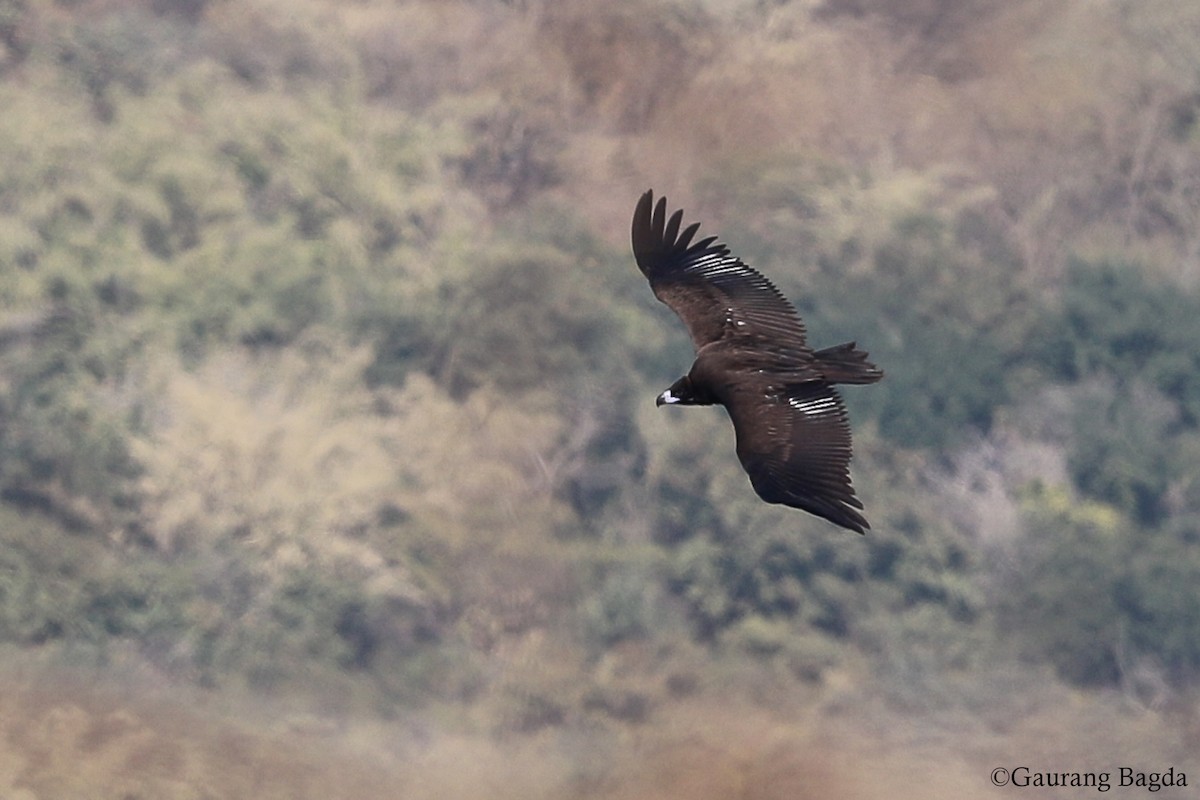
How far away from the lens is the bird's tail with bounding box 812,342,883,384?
1291 centimetres

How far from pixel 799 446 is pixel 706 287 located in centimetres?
211

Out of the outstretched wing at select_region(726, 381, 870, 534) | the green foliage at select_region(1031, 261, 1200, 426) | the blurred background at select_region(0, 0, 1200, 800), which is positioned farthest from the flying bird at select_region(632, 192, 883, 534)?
the green foliage at select_region(1031, 261, 1200, 426)

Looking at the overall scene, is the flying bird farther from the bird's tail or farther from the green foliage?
the green foliage

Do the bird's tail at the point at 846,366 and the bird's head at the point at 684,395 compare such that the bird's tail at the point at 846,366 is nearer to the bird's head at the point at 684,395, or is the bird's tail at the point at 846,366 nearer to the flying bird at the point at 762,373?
the flying bird at the point at 762,373

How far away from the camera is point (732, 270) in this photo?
14.5m

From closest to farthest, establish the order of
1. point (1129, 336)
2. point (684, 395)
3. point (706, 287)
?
point (684, 395), point (706, 287), point (1129, 336)

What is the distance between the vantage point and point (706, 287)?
14.3 metres

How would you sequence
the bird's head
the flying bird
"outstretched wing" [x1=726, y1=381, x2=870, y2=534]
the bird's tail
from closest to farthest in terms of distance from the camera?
"outstretched wing" [x1=726, y1=381, x2=870, y2=534]
the flying bird
the bird's tail
the bird's head

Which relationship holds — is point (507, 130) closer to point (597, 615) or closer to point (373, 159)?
point (373, 159)

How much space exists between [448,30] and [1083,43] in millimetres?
14298

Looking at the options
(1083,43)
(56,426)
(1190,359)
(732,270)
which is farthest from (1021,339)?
(732,270)

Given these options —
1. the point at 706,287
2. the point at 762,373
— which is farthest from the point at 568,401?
the point at 762,373

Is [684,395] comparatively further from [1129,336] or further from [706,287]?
[1129,336]

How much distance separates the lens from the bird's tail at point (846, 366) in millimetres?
12906
